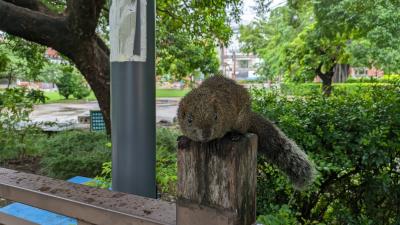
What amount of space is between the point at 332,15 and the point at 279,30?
724 centimetres

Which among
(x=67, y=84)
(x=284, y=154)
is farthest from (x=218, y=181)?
(x=67, y=84)

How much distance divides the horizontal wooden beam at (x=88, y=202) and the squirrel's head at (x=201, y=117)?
1.01 ft

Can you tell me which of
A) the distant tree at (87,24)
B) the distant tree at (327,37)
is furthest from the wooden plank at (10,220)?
the distant tree at (327,37)

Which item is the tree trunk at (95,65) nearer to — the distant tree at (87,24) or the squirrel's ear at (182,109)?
the distant tree at (87,24)

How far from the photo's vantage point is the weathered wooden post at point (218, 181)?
2.72 feet

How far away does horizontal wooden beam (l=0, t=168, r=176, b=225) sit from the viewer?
107cm

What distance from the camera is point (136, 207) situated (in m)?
1.13

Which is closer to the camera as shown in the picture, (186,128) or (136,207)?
(186,128)

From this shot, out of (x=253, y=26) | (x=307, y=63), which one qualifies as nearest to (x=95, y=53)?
(x=307, y=63)

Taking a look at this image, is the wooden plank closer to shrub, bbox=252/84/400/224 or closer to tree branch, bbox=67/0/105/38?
shrub, bbox=252/84/400/224

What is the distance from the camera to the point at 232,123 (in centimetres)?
102

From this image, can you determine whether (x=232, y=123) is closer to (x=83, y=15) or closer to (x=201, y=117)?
(x=201, y=117)

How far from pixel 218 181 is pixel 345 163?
5.13 feet

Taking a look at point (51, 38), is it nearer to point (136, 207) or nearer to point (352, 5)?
point (136, 207)
